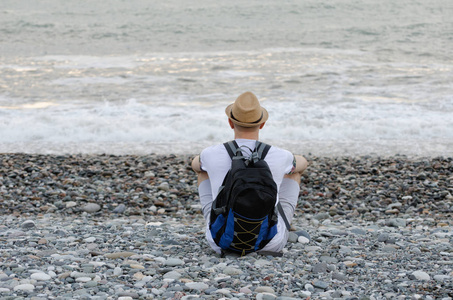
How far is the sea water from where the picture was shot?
12.3 metres

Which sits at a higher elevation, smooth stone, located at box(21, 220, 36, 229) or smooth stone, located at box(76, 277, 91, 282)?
smooth stone, located at box(76, 277, 91, 282)

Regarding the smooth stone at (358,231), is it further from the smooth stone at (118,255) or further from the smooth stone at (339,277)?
the smooth stone at (118,255)

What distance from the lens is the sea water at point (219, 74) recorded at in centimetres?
1230

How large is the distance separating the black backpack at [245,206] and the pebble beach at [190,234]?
0.59 feet

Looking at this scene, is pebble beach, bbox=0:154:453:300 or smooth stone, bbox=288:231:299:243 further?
smooth stone, bbox=288:231:299:243

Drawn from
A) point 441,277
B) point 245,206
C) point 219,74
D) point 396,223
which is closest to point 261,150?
point 245,206

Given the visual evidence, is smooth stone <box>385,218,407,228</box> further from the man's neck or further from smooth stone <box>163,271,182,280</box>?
smooth stone <box>163,271,182,280</box>

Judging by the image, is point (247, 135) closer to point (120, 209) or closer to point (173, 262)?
point (173, 262)

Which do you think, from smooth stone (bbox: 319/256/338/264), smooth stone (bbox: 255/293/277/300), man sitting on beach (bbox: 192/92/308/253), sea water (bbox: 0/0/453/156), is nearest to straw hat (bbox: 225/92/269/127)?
man sitting on beach (bbox: 192/92/308/253)

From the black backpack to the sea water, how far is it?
6.62 metres

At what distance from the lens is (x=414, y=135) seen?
12.3 m

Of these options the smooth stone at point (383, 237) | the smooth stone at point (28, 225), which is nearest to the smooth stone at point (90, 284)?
the smooth stone at point (28, 225)

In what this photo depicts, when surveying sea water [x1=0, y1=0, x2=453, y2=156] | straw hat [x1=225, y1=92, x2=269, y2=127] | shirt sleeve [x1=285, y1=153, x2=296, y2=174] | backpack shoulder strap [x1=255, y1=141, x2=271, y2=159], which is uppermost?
straw hat [x1=225, y1=92, x2=269, y2=127]

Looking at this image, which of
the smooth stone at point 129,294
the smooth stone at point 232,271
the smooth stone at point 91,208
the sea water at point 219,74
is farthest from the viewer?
the sea water at point 219,74
